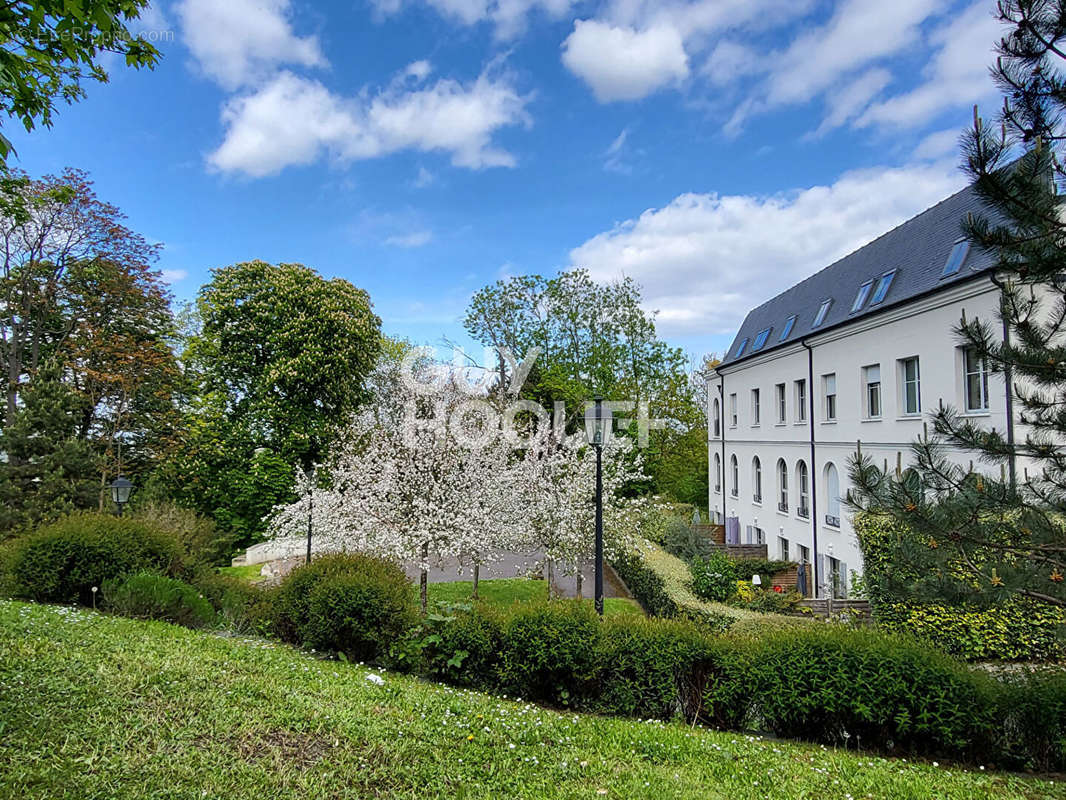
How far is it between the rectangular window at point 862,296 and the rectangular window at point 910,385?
9.83 feet

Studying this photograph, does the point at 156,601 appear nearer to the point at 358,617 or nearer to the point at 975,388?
the point at 358,617

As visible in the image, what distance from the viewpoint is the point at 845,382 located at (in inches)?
611

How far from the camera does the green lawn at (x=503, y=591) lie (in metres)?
14.6

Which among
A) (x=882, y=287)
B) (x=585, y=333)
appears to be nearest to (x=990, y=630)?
(x=882, y=287)

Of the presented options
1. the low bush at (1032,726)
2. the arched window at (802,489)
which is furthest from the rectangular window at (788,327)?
the low bush at (1032,726)

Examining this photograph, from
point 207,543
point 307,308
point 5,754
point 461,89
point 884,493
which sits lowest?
point 207,543

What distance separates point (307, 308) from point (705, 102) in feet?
52.9

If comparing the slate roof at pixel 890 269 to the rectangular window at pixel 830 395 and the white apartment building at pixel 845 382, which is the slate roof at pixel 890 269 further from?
the rectangular window at pixel 830 395

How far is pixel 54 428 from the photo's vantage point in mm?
17328

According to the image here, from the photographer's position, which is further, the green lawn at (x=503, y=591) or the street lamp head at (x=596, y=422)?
the green lawn at (x=503, y=591)

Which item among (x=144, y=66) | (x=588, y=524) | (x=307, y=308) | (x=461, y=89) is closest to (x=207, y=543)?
(x=307, y=308)

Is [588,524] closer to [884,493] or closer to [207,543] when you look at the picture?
[884,493]

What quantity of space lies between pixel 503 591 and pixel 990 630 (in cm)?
1101

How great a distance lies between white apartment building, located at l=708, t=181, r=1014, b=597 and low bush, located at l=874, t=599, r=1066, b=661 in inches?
102
